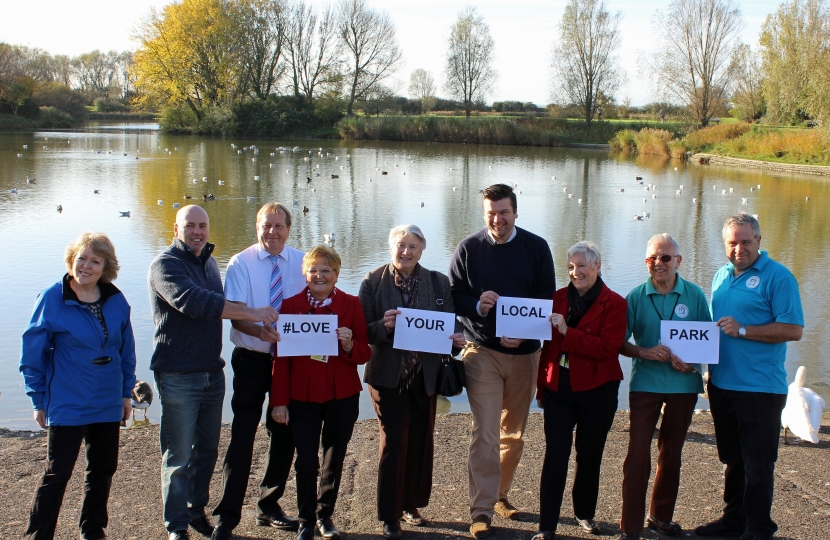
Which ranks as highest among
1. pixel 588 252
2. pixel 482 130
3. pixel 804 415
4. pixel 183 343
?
pixel 482 130

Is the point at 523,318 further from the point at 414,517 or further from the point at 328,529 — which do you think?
the point at 328,529

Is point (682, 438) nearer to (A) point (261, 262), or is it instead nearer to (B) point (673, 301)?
(B) point (673, 301)

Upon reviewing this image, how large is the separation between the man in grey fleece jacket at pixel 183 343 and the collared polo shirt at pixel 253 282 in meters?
0.17

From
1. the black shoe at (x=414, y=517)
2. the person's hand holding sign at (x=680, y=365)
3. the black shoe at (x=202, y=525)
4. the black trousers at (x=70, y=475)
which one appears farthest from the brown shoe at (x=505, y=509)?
the black trousers at (x=70, y=475)

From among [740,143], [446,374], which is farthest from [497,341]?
[740,143]

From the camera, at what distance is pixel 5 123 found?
56625 millimetres

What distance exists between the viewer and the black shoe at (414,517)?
4.49 m

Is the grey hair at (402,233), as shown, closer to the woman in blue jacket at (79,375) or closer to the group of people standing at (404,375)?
the group of people standing at (404,375)

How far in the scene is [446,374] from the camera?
4.50 meters

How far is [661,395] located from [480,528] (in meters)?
1.35

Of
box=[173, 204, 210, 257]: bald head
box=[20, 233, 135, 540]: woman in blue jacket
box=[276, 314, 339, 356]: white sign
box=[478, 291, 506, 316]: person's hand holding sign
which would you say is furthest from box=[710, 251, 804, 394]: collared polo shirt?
box=[20, 233, 135, 540]: woman in blue jacket

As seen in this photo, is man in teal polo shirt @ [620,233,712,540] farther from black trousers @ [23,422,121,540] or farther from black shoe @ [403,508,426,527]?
black trousers @ [23,422,121,540]

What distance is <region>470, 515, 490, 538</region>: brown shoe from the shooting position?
4285 millimetres

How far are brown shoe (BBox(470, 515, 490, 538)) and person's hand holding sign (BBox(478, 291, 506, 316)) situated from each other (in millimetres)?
1232
